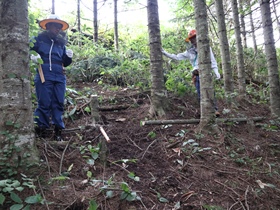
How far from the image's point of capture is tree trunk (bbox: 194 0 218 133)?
14.6 ft

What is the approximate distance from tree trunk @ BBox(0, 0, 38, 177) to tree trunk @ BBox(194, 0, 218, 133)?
287 cm

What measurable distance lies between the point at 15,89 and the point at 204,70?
308 cm

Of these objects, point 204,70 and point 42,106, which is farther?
point 204,70

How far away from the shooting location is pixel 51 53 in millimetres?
4152

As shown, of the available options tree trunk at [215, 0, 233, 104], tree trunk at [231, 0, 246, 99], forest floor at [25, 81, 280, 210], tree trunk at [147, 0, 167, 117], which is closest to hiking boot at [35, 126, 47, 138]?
forest floor at [25, 81, 280, 210]

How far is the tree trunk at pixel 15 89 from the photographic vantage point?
2.62m

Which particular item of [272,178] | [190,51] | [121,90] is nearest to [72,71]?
[121,90]

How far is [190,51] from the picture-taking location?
593 cm

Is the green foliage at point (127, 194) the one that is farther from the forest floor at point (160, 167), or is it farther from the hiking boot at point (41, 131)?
the hiking boot at point (41, 131)

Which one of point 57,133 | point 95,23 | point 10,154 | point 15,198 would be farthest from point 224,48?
point 95,23

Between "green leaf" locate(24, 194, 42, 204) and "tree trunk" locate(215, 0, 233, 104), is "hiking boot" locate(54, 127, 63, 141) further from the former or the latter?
"tree trunk" locate(215, 0, 233, 104)

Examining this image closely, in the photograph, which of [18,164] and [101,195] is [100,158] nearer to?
[101,195]

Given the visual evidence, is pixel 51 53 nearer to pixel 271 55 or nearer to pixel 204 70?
pixel 204 70

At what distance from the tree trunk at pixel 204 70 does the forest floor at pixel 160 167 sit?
29 centimetres
